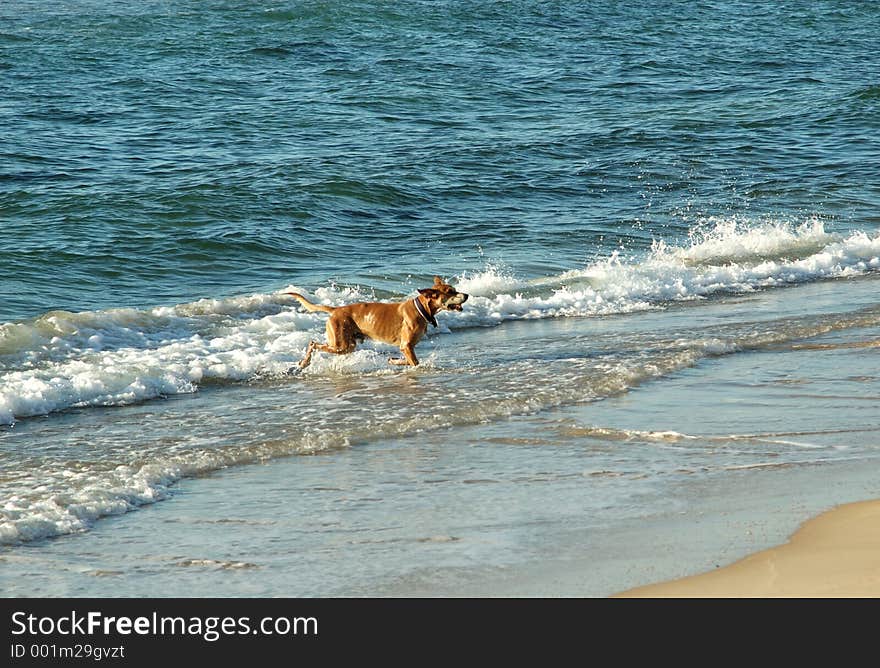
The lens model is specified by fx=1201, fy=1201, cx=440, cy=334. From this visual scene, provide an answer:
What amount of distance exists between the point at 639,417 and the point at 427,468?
168 cm

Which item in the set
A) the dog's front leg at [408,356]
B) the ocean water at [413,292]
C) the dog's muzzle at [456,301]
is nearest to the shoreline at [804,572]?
the ocean water at [413,292]

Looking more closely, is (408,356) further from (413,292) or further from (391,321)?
(413,292)

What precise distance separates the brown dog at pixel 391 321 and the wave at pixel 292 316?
173 mm

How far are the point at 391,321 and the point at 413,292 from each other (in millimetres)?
2821

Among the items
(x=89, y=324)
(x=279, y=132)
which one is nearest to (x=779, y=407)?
(x=89, y=324)

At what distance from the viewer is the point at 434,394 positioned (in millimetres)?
9031

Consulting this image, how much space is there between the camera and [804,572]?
4.96 m

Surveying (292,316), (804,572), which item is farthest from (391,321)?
(804,572)

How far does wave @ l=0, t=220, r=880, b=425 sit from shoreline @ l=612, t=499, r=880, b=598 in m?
5.47

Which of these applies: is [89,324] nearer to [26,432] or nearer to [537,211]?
[26,432]

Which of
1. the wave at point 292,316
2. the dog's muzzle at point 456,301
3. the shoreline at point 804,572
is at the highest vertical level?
the dog's muzzle at point 456,301

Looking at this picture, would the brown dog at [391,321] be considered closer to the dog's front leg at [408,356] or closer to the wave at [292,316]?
the dog's front leg at [408,356]

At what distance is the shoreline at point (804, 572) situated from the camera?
15.6 ft

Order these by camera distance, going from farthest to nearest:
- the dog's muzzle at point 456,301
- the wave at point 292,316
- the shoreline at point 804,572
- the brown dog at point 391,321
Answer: the brown dog at point 391,321 → the dog's muzzle at point 456,301 → the wave at point 292,316 → the shoreline at point 804,572
